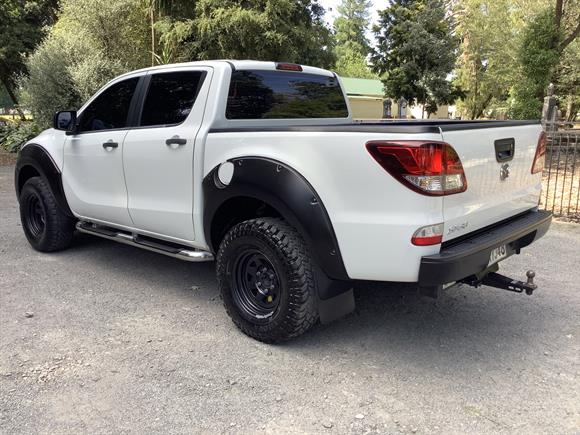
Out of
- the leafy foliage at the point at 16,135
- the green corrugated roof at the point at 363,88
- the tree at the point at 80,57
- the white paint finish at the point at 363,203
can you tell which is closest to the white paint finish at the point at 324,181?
the white paint finish at the point at 363,203

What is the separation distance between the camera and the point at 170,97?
423cm

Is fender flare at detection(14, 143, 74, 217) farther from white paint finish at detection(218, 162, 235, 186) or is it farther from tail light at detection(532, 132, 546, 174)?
tail light at detection(532, 132, 546, 174)

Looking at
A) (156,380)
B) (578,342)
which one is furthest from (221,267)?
(578,342)

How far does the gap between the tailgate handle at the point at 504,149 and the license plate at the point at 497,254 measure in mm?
569

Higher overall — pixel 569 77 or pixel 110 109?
pixel 569 77

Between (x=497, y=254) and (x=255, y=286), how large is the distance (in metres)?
1.65

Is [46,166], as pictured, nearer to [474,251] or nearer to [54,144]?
[54,144]

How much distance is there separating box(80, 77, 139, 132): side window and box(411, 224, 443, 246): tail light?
2927 mm

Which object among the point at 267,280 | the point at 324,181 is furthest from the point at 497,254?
the point at 267,280

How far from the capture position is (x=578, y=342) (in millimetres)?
3592

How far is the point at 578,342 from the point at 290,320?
2.05 m

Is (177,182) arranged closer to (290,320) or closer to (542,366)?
(290,320)

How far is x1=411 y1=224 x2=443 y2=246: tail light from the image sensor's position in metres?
2.82

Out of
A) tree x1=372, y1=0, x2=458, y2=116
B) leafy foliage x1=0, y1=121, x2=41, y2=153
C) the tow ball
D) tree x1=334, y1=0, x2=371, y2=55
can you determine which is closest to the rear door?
the tow ball
